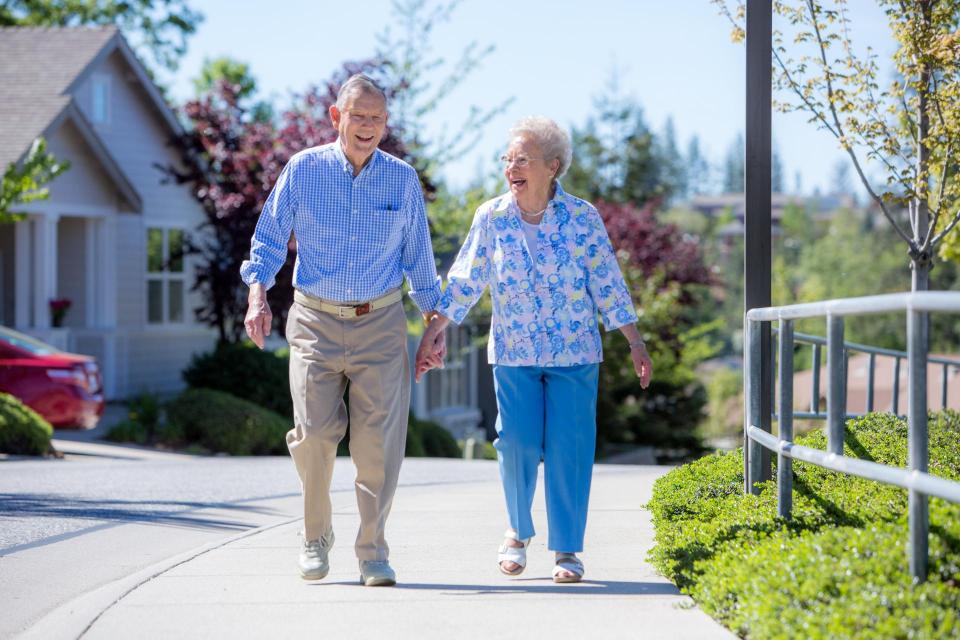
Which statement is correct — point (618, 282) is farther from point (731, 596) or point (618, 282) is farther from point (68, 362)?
point (68, 362)

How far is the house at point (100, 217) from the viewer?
20.8 m

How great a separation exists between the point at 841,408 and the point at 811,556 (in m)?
0.66

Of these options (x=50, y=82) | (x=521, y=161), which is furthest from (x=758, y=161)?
(x=50, y=82)

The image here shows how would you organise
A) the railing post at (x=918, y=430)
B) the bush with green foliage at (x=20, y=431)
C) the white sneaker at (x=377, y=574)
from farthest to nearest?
the bush with green foliage at (x=20, y=431) < the white sneaker at (x=377, y=574) < the railing post at (x=918, y=430)

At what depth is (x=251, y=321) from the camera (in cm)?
541

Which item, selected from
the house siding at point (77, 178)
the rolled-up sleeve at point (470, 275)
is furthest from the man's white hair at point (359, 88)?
the house siding at point (77, 178)

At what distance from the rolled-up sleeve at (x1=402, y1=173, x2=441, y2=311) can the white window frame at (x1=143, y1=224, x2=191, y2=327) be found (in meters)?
19.0

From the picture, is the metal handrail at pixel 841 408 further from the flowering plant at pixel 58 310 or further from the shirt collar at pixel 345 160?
the flowering plant at pixel 58 310

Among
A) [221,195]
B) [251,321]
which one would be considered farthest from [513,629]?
[221,195]

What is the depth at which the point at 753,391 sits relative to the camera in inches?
240

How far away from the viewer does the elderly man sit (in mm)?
5566

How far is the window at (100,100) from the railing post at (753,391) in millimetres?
19402

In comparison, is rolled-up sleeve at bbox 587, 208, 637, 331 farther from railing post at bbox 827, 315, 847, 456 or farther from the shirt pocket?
railing post at bbox 827, 315, 847, 456

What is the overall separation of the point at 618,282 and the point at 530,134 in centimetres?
75
